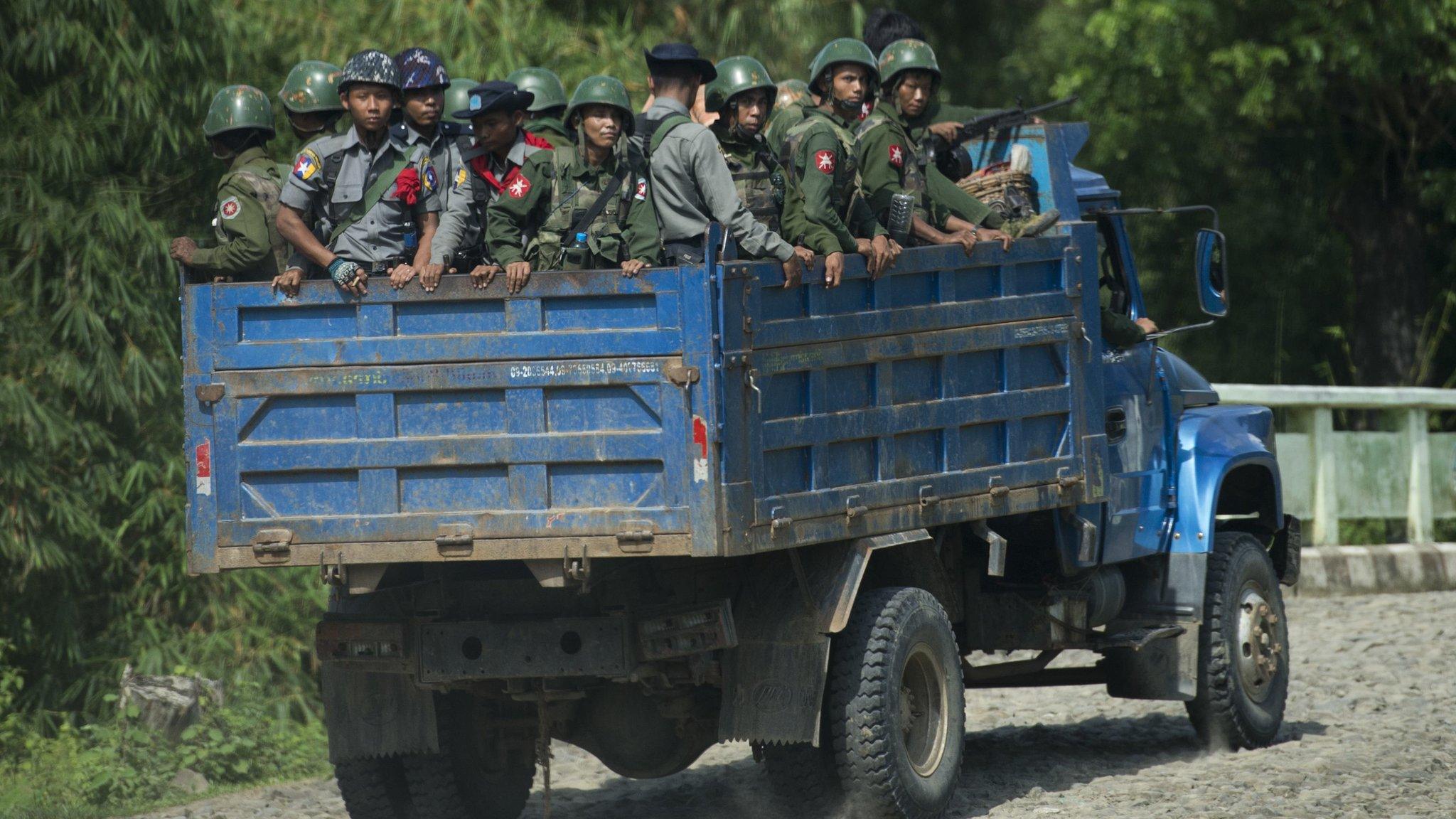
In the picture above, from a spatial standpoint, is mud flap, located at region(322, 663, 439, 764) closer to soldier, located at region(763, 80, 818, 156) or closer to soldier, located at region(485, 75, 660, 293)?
soldier, located at region(485, 75, 660, 293)

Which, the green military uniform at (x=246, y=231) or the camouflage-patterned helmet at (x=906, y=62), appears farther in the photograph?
the camouflage-patterned helmet at (x=906, y=62)

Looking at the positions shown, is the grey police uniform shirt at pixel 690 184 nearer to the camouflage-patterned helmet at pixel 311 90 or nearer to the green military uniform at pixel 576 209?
the green military uniform at pixel 576 209

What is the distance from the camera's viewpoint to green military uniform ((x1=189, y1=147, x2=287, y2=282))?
739cm

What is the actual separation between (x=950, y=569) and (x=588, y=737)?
70.2 inches

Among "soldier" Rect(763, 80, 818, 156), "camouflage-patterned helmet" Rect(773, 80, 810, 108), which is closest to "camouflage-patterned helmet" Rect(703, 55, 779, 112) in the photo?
"soldier" Rect(763, 80, 818, 156)

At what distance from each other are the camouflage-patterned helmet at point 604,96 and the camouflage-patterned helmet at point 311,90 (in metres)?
1.49

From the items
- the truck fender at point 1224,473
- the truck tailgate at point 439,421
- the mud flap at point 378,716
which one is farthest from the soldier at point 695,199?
the truck fender at point 1224,473

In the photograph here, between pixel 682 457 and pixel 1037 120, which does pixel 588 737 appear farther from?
pixel 1037 120

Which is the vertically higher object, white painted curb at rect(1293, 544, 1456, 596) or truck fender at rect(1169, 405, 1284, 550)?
truck fender at rect(1169, 405, 1284, 550)

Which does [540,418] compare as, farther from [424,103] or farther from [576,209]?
[424,103]

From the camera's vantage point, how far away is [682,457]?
6.34m

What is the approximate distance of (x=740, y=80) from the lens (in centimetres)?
786

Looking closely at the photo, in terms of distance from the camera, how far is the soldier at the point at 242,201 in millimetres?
7383

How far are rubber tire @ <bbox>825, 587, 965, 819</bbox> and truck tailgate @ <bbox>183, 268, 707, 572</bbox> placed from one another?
1.06 meters
